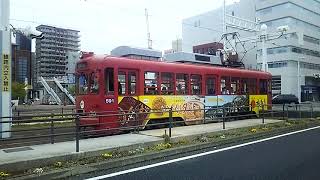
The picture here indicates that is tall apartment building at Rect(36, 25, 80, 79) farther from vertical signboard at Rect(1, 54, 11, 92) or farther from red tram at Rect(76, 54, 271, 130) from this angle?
vertical signboard at Rect(1, 54, 11, 92)

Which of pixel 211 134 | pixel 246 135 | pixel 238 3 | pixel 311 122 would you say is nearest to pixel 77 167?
pixel 211 134

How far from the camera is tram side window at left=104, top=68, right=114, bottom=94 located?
613 inches

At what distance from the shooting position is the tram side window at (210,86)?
67.8 feet

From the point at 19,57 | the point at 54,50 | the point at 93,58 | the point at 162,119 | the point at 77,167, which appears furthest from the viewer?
the point at 19,57

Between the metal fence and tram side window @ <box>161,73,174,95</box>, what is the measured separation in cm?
97

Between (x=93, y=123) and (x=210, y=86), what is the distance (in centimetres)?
811

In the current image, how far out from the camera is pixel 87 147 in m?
11.0

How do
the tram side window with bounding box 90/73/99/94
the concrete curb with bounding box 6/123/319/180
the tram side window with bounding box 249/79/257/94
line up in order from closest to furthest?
the concrete curb with bounding box 6/123/319/180 < the tram side window with bounding box 90/73/99/94 < the tram side window with bounding box 249/79/257/94

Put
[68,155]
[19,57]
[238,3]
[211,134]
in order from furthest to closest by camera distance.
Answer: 1. [19,57]
2. [238,3]
3. [211,134]
4. [68,155]

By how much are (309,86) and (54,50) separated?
54.1 m

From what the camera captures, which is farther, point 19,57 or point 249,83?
point 19,57

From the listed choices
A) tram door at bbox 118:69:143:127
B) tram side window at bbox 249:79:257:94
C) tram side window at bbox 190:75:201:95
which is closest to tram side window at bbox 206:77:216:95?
tram side window at bbox 190:75:201:95

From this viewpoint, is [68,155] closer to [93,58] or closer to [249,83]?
[93,58]

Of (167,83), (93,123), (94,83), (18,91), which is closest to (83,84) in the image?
(94,83)
